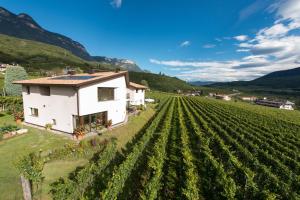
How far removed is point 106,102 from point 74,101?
475cm

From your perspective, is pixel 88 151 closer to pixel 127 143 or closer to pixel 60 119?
pixel 127 143

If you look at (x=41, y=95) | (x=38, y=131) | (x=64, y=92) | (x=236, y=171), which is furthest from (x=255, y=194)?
(x=41, y=95)

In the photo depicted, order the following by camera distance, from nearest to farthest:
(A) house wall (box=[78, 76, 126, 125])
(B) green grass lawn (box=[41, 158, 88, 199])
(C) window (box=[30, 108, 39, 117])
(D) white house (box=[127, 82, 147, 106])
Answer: (B) green grass lawn (box=[41, 158, 88, 199]), (A) house wall (box=[78, 76, 126, 125]), (C) window (box=[30, 108, 39, 117]), (D) white house (box=[127, 82, 147, 106])

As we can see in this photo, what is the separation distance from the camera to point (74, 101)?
20.1 meters

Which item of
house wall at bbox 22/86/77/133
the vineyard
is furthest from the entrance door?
the vineyard

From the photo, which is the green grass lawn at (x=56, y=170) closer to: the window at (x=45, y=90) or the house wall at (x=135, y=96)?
the window at (x=45, y=90)

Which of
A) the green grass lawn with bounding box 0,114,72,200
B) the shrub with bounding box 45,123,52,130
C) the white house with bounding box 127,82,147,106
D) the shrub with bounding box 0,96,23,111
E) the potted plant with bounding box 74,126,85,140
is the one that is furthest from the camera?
the white house with bounding box 127,82,147,106

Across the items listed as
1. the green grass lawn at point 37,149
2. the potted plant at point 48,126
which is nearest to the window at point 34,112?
the green grass lawn at point 37,149

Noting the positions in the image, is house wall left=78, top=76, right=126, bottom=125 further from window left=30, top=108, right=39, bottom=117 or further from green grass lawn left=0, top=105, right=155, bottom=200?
window left=30, top=108, right=39, bottom=117

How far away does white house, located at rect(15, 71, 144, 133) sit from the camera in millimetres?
20375

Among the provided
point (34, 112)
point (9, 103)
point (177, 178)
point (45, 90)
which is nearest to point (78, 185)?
point (177, 178)

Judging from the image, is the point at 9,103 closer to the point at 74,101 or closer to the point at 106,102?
the point at 74,101

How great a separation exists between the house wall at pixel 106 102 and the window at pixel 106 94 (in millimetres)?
457

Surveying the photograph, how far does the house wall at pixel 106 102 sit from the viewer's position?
2063cm
